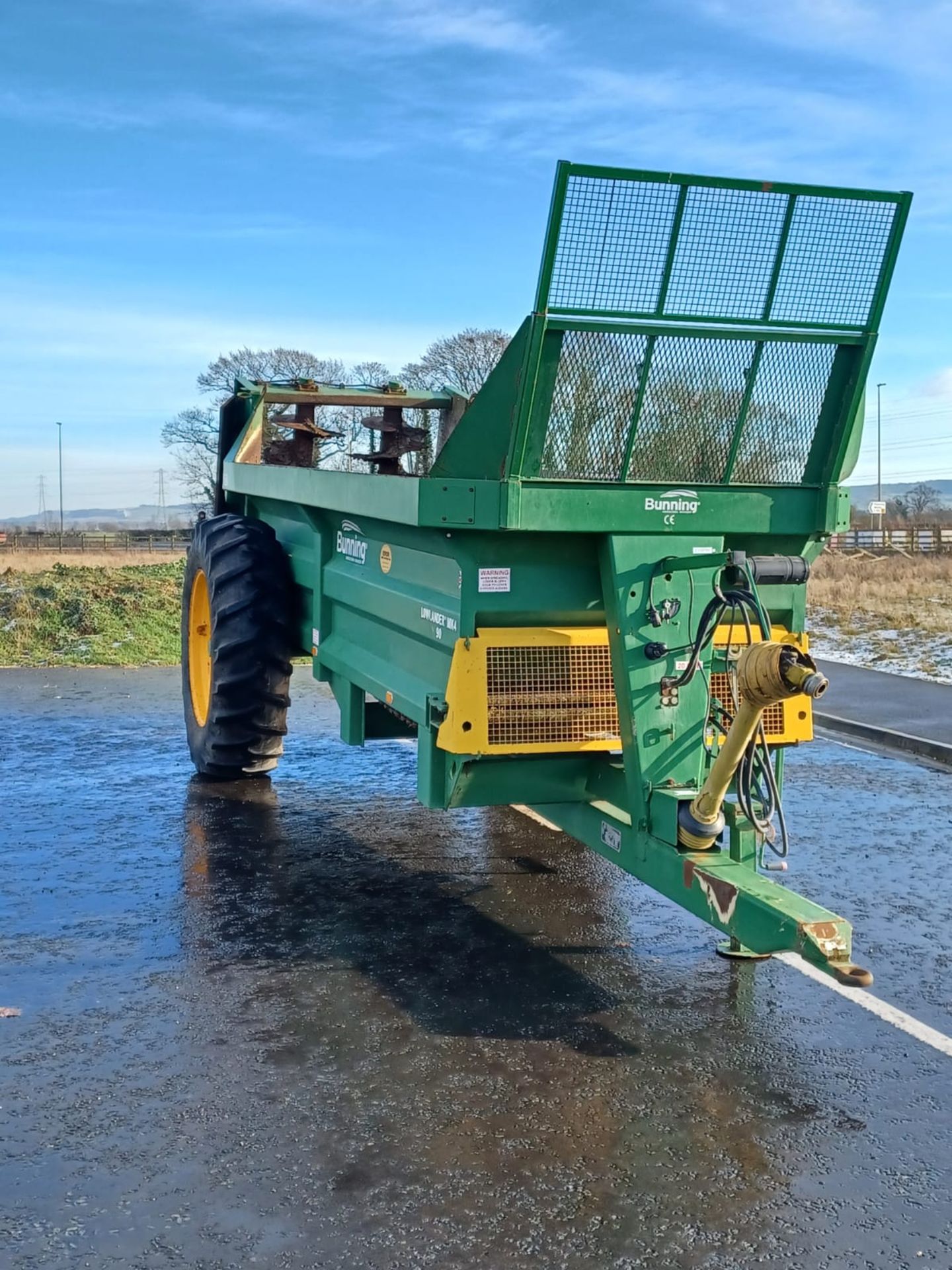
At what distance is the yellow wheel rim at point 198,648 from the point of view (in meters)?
8.77

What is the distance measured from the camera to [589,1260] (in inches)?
129

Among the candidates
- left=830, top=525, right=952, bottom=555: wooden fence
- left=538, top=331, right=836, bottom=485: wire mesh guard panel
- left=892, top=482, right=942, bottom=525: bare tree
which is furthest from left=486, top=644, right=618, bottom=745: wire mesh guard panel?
left=892, top=482, right=942, bottom=525: bare tree

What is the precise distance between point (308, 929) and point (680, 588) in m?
2.29

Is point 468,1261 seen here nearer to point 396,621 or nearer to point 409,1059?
point 409,1059

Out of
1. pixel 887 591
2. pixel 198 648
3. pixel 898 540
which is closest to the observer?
pixel 198 648

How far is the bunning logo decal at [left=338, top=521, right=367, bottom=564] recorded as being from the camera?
6584 mm

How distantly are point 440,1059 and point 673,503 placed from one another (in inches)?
91.3

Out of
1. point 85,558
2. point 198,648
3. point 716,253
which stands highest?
point 716,253

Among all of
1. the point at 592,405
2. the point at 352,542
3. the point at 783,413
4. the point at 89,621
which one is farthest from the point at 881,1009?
the point at 89,621

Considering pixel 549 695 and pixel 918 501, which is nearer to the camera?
pixel 549 695

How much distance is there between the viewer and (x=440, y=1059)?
14.6 ft

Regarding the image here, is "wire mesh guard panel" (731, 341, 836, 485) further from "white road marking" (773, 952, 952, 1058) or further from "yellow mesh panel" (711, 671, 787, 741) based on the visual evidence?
"white road marking" (773, 952, 952, 1058)

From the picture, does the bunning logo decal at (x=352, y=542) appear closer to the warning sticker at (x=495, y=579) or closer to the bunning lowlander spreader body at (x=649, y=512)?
the bunning lowlander spreader body at (x=649, y=512)

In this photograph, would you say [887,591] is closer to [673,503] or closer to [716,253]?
[673,503]
